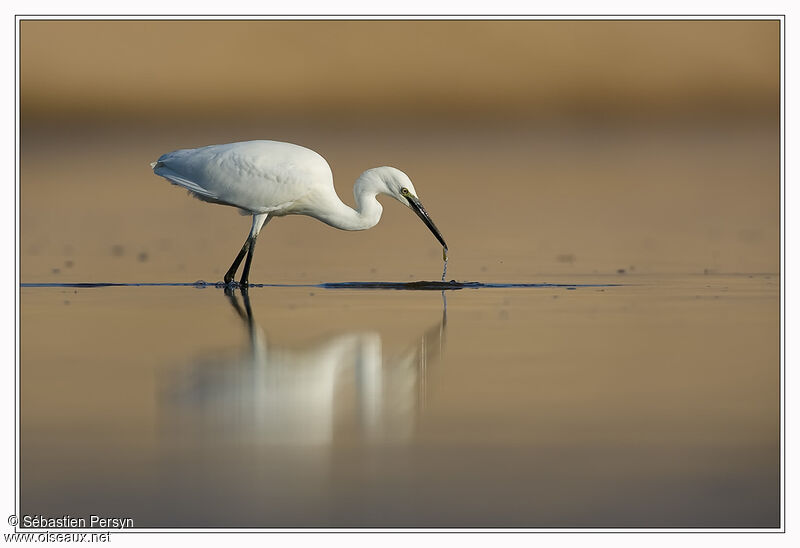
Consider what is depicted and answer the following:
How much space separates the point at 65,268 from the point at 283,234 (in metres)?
2.95

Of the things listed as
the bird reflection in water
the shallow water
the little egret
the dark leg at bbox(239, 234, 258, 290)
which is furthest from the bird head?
the bird reflection in water

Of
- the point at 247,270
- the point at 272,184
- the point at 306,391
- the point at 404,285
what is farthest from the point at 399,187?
the point at 306,391

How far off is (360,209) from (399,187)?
0.39 m

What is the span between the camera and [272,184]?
1001 cm

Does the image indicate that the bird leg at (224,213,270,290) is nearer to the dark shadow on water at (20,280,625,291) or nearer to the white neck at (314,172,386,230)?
the dark shadow on water at (20,280,625,291)

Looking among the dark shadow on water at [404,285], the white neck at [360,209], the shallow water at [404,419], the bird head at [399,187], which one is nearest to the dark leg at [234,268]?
the dark shadow on water at [404,285]

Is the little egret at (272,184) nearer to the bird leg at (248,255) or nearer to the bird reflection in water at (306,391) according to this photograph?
the bird leg at (248,255)

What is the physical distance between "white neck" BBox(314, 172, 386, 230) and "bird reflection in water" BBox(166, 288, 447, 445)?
14.3ft

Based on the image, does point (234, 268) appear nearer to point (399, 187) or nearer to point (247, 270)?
point (247, 270)

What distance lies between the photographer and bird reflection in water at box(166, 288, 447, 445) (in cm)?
411

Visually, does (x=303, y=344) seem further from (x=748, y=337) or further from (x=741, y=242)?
(x=741, y=242)

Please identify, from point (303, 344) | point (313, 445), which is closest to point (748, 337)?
point (303, 344)

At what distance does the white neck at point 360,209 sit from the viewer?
1042 centimetres

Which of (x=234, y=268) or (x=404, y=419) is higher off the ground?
(x=234, y=268)
